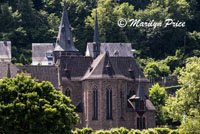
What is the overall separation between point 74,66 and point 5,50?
3990 centimetres

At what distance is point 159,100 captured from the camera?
5915 inches

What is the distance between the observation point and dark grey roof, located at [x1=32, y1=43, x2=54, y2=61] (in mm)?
177875

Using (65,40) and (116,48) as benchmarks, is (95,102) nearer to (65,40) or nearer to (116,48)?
(65,40)

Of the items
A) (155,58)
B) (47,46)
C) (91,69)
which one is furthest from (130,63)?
(155,58)

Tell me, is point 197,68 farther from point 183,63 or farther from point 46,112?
point 183,63

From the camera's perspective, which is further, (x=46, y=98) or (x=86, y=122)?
(x=86, y=122)

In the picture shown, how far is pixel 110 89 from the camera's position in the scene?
133625mm

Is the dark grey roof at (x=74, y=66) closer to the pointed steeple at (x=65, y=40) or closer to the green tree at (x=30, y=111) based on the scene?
the pointed steeple at (x=65, y=40)

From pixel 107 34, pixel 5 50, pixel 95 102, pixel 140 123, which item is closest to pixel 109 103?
pixel 95 102

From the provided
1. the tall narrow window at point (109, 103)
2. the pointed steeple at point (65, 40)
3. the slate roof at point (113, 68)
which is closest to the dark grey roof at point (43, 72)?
the slate roof at point (113, 68)

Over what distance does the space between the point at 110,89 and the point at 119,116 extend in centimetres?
375

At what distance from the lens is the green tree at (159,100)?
146 metres

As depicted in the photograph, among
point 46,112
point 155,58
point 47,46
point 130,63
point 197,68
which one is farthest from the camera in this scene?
point 155,58

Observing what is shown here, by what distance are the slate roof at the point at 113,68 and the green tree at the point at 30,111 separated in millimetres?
34426
